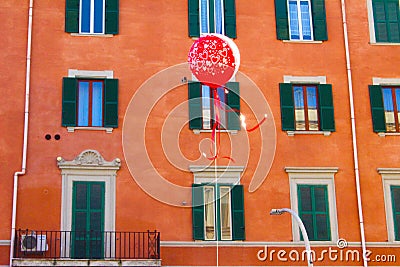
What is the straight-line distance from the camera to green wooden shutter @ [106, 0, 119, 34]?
23.5 m

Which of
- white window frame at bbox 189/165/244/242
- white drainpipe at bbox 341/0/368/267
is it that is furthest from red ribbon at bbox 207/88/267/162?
white drainpipe at bbox 341/0/368/267

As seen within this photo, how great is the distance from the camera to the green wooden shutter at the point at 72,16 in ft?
76.6

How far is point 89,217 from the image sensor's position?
21.8 meters

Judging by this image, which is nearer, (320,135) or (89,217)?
(89,217)

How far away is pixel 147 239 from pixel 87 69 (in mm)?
5264

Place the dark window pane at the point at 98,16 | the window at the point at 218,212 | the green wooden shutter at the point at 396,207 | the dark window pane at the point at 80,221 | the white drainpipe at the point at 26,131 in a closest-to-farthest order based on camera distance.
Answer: the white drainpipe at the point at 26,131 → the dark window pane at the point at 80,221 → the window at the point at 218,212 → the green wooden shutter at the point at 396,207 → the dark window pane at the point at 98,16

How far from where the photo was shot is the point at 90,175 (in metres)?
22.1

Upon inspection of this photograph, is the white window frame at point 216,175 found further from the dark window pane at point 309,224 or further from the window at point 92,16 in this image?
the window at point 92,16

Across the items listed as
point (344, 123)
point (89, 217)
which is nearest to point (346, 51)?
point (344, 123)

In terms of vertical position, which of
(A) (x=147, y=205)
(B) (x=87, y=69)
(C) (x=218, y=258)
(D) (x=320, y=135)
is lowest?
(C) (x=218, y=258)

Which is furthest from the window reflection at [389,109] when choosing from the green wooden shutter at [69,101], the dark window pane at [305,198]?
the green wooden shutter at [69,101]

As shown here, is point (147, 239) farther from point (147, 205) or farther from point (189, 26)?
point (189, 26)

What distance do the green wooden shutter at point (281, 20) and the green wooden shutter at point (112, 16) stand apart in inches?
191

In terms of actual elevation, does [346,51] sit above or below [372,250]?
above
